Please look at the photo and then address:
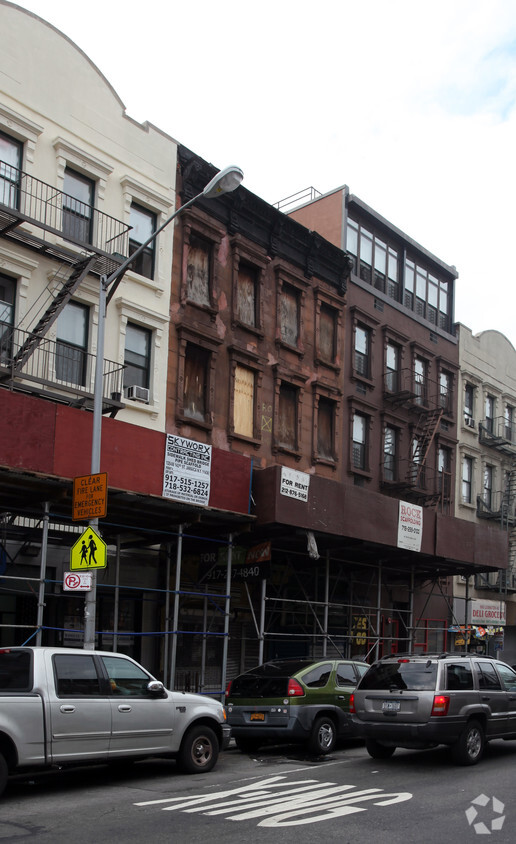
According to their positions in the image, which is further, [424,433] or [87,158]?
[424,433]

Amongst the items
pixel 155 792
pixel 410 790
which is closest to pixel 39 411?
pixel 155 792

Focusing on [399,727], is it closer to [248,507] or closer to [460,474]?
[248,507]

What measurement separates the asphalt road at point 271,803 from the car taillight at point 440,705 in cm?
81

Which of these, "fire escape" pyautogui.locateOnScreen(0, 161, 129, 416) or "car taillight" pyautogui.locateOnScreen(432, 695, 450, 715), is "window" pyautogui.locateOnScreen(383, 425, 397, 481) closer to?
"fire escape" pyautogui.locateOnScreen(0, 161, 129, 416)

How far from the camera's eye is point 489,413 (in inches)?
1511

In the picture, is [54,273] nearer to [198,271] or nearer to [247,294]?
[198,271]

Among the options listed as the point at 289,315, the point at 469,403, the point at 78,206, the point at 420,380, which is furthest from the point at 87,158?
the point at 469,403

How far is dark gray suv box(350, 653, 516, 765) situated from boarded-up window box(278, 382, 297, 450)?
500 inches

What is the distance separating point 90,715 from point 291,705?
447cm

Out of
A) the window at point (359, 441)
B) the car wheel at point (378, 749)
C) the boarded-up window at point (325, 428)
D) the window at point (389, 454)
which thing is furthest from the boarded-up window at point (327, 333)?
the car wheel at point (378, 749)

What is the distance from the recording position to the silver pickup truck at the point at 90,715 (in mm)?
9914

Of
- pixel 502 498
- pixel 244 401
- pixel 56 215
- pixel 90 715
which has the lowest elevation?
pixel 90 715

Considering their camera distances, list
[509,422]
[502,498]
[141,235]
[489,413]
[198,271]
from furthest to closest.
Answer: [509,422], [489,413], [502,498], [198,271], [141,235]

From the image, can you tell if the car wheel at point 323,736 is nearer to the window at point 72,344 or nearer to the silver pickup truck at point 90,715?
the silver pickup truck at point 90,715
